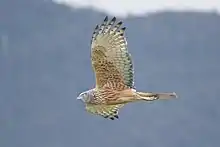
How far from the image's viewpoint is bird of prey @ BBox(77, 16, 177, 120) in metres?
1.38

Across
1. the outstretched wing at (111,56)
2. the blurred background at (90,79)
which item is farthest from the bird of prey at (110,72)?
the blurred background at (90,79)

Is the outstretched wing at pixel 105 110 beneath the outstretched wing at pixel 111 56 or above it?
beneath

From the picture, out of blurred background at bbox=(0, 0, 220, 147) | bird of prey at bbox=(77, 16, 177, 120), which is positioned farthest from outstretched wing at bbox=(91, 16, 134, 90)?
blurred background at bbox=(0, 0, 220, 147)

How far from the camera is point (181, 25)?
4.76 meters

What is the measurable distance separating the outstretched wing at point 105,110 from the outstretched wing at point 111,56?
0.14 ft

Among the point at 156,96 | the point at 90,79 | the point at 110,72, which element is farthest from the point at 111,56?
the point at 90,79

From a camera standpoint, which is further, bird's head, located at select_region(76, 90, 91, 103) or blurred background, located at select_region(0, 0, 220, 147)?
blurred background, located at select_region(0, 0, 220, 147)

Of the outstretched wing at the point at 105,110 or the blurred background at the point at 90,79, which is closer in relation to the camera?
the outstretched wing at the point at 105,110

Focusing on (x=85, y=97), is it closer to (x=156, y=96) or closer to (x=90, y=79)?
(x=156, y=96)

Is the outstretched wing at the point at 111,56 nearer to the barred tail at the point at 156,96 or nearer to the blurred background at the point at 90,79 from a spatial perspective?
the barred tail at the point at 156,96

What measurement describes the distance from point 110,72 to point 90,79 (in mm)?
3282

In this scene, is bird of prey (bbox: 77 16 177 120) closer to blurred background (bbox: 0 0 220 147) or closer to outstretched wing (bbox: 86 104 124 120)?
outstretched wing (bbox: 86 104 124 120)

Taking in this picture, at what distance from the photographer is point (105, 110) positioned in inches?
55.6

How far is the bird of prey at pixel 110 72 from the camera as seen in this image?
4.54 ft
